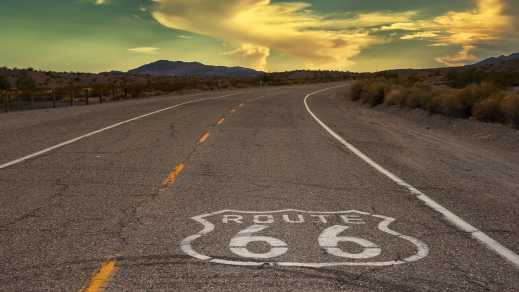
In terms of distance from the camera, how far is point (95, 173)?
1003cm

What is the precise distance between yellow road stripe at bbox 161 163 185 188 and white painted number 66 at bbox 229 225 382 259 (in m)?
2.95

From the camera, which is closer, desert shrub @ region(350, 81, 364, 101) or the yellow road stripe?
the yellow road stripe

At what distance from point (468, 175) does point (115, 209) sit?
6.32 m

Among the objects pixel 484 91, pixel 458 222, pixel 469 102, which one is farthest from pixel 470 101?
pixel 458 222

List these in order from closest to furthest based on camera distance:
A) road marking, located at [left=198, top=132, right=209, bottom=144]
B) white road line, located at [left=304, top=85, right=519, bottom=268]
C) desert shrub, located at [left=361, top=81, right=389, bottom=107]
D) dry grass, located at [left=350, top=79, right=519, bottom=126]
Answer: white road line, located at [left=304, top=85, right=519, bottom=268] → road marking, located at [left=198, top=132, right=209, bottom=144] → dry grass, located at [left=350, top=79, right=519, bottom=126] → desert shrub, located at [left=361, top=81, right=389, bottom=107]

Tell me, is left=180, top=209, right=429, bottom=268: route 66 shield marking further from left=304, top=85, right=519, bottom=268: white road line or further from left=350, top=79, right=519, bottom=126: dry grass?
left=350, top=79, right=519, bottom=126: dry grass

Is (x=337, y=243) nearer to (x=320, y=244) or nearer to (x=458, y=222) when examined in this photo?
(x=320, y=244)

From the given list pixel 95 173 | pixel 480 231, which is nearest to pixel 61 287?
pixel 480 231

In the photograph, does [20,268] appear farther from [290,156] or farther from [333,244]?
[290,156]

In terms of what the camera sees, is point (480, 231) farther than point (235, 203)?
No

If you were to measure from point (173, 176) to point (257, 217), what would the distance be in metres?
3.19

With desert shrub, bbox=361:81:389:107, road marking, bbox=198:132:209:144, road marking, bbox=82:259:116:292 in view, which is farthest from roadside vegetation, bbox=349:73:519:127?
road marking, bbox=82:259:116:292

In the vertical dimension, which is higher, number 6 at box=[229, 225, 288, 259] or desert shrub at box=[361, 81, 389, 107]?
desert shrub at box=[361, 81, 389, 107]

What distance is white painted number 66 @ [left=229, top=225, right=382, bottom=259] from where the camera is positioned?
549cm
